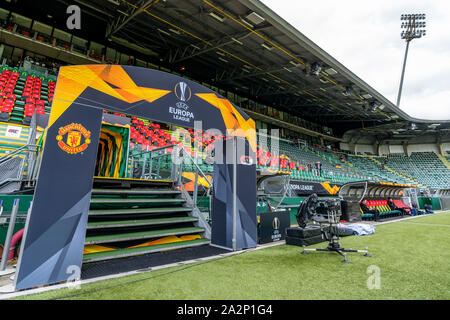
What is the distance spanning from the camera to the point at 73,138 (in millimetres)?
2957

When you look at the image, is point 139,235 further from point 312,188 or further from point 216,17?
point 216,17

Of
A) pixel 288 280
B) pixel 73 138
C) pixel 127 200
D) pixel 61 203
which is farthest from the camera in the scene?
pixel 127 200

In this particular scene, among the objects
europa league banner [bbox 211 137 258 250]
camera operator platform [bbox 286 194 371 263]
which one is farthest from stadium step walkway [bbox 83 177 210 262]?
camera operator platform [bbox 286 194 371 263]

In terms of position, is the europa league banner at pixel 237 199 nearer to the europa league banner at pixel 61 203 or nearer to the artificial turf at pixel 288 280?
the artificial turf at pixel 288 280

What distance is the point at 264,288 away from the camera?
2.37 m

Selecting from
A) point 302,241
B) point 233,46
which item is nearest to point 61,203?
point 302,241

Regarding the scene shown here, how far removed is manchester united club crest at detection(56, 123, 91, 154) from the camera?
113 inches

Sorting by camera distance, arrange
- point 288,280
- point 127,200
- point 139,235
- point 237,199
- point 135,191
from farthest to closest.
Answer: point 135,191
point 237,199
point 127,200
point 139,235
point 288,280

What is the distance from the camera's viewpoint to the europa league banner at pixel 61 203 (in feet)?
8.20

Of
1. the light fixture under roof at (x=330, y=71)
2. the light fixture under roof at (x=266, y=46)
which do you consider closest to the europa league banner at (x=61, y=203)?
the light fixture under roof at (x=266, y=46)

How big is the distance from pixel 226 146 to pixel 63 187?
9.76 ft

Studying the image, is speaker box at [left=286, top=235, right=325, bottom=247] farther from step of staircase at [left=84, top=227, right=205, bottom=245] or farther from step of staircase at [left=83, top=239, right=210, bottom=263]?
step of staircase at [left=84, top=227, right=205, bottom=245]

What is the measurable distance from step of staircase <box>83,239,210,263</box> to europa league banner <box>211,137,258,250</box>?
1.43 ft

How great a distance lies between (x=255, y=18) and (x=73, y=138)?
36.9ft
